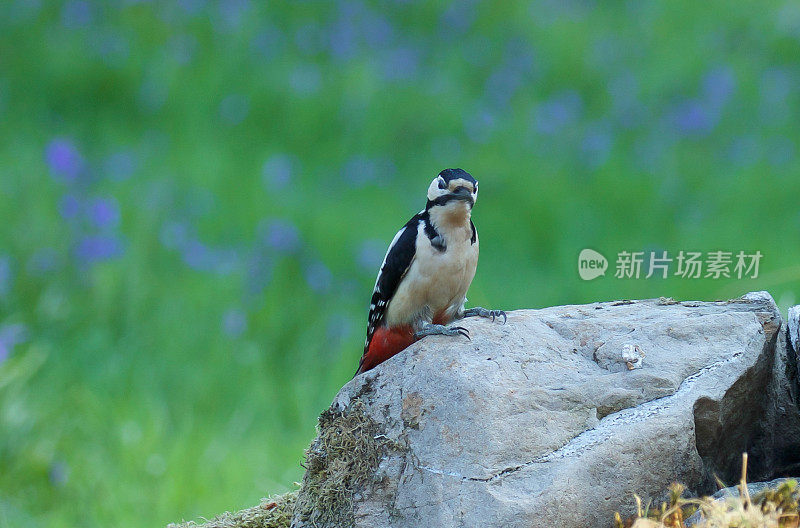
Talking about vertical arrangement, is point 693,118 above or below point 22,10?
below

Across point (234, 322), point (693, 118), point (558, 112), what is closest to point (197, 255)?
point (234, 322)

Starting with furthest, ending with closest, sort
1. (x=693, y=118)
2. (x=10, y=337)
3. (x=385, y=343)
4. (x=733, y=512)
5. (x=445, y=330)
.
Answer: (x=693, y=118) < (x=10, y=337) < (x=385, y=343) < (x=445, y=330) < (x=733, y=512)

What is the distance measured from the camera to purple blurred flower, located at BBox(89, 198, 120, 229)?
229 inches

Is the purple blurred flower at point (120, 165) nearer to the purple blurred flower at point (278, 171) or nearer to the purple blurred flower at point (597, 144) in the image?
the purple blurred flower at point (278, 171)

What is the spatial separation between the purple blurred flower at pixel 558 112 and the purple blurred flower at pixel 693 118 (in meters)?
0.69

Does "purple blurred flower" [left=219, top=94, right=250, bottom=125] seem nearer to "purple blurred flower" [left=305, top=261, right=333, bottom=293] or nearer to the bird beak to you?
"purple blurred flower" [left=305, top=261, right=333, bottom=293]

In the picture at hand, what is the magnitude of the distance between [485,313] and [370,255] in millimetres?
2659

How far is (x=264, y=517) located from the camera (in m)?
3.23

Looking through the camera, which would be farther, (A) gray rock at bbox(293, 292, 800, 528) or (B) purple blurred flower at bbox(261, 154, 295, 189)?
(B) purple blurred flower at bbox(261, 154, 295, 189)

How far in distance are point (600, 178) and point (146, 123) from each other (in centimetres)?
334

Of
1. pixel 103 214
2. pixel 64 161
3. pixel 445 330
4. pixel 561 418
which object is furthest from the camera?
pixel 64 161

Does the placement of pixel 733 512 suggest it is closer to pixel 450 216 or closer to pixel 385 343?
pixel 450 216

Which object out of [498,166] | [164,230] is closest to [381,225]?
[498,166]

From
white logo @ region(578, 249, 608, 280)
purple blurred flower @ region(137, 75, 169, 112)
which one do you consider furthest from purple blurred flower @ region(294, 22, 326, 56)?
white logo @ region(578, 249, 608, 280)
